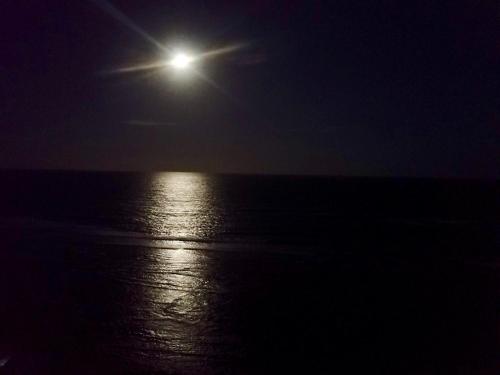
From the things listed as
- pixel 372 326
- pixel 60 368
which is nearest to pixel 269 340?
pixel 372 326

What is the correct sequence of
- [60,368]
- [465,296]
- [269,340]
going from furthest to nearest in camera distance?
[465,296] < [269,340] < [60,368]

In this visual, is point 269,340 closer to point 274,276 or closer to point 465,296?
point 274,276

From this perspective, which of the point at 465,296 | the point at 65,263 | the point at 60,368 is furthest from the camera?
the point at 65,263

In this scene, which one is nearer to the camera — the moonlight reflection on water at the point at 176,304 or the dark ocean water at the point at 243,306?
the dark ocean water at the point at 243,306

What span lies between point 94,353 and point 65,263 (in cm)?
992

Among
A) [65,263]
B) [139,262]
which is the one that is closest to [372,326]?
[139,262]

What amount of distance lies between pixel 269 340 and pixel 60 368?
4430mm

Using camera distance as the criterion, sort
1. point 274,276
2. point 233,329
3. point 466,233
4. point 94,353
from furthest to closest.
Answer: point 466,233
point 274,276
point 233,329
point 94,353

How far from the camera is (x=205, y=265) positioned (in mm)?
17344

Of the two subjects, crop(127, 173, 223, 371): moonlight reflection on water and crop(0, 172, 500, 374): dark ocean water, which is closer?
crop(0, 172, 500, 374): dark ocean water

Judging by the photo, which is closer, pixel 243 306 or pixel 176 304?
pixel 176 304

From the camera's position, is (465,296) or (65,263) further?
(65,263)

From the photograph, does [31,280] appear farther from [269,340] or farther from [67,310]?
[269,340]

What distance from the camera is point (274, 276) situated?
15.7m
